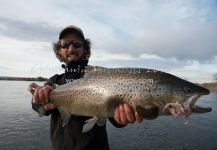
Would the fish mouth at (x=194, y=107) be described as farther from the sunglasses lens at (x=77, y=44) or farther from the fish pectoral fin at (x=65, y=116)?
the sunglasses lens at (x=77, y=44)

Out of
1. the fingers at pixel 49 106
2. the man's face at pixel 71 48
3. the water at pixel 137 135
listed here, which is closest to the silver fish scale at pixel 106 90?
the fingers at pixel 49 106

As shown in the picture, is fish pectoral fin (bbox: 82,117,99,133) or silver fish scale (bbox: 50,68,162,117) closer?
silver fish scale (bbox: 50,68,162,117)

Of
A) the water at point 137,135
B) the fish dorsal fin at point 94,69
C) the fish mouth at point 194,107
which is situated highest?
→ the fish dorsal fin at point 94,69

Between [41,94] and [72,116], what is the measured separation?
0.63m

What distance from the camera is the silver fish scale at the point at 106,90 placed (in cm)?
432

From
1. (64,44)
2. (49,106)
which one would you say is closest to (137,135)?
(64,44)

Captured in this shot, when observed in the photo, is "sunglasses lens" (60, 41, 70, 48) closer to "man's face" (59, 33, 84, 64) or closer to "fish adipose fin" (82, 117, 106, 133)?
"man's face" (59, 33, 84, 64)

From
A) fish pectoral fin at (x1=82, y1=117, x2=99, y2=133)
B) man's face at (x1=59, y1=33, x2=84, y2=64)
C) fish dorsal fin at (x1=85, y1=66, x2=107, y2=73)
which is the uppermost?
man's face at (x1=59, y1=33, x2=84, y2=64)

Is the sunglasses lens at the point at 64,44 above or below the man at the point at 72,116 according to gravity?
above

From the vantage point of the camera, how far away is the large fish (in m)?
4.12

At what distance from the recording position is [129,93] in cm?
434

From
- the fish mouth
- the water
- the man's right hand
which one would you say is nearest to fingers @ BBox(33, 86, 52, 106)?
the man's right hand

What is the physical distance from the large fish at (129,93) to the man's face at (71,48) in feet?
2.98

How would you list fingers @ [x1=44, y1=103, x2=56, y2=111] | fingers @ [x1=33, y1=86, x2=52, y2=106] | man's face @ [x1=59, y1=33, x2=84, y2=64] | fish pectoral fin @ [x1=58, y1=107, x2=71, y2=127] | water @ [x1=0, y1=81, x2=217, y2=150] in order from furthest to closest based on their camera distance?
water @ [x1=0, y1=81, x2=217, y2=150] < man's face @ [x1=59, y1=33, x2=84, y2=64] < fingers @ [x1=44, y1=103, x2=56, y2=111] < fingers @ [x1=33, y1=86, x2=52, y2=106] < fish pectoral fin @ [x1=58, y1=107, x2=71, y2=127]
